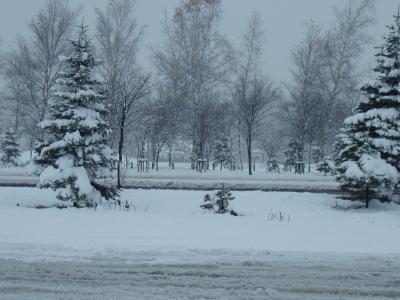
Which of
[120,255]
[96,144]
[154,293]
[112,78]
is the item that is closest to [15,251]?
[120,255]

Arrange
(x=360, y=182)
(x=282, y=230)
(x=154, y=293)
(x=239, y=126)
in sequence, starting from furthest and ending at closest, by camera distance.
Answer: (x=239, y=126)
(x=360, y=182)
(x=282, y=230)
(x=154, y=293)

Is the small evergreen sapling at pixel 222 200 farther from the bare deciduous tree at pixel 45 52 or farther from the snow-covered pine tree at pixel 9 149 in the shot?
the snow-covered pine tree at pixel 9 149

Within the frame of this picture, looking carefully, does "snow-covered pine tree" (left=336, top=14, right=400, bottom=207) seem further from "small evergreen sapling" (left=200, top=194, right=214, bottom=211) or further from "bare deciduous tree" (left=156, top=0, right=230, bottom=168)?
"bare deciduous tree" (left=156, top=0, right=230, bottom=168)

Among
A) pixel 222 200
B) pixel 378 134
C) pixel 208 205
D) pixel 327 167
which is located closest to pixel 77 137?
pixel 208 205

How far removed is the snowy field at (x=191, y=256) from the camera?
554cm

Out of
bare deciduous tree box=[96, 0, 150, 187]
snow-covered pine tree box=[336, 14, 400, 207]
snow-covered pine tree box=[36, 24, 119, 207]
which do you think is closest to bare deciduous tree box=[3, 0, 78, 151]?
bare deciduous tree box=[96, 0, 150, 187]

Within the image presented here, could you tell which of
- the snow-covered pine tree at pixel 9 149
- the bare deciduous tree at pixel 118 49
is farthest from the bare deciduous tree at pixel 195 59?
the snow-covered pine tree at pixel 9 149

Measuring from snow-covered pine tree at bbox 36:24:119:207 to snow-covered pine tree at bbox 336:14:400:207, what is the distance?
9.87 metres

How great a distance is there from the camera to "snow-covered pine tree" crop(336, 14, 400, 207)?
15984mm

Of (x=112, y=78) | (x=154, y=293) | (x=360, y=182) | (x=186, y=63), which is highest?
(x=186, y=63)

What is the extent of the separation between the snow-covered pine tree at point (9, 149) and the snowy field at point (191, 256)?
25497 millimetres

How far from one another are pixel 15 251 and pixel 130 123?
1000 inches

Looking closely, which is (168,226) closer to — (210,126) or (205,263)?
(205,263)

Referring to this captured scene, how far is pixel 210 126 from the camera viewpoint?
1340 inches
